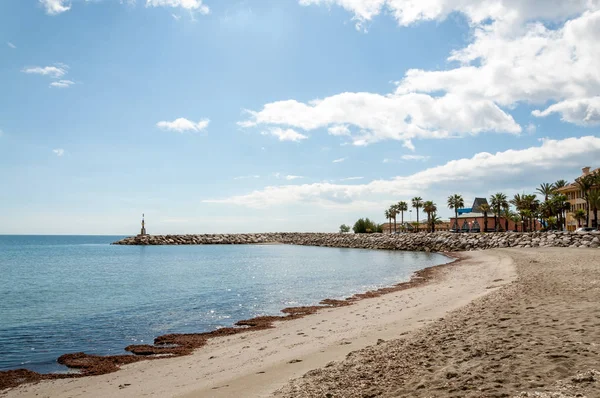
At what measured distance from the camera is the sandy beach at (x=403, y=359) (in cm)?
679

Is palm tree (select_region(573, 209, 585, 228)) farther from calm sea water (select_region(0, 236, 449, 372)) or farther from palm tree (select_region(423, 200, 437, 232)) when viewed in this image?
calm sea water (select_region(0, 236, 449, 372))

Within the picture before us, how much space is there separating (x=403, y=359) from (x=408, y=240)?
8109 cm

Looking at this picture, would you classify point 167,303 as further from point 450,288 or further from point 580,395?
point 580,395

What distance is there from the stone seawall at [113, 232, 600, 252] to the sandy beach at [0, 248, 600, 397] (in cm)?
4454

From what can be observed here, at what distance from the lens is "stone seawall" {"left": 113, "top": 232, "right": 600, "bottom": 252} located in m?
55.5

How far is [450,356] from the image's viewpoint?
327 inches

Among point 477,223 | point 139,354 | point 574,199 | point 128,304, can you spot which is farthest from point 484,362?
point 477,223

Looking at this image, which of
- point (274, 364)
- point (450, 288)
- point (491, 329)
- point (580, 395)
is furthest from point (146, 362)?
point (450, 288)

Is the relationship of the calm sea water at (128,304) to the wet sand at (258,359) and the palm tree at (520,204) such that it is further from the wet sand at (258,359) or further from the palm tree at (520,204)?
the palm tree at (520,204)

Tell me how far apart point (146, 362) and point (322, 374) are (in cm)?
667

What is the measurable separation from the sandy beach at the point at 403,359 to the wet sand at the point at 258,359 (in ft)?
0.12

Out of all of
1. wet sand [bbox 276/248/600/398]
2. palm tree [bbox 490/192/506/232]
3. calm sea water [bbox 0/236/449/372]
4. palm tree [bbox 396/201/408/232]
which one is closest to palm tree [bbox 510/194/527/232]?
palm tree [bbox 490/192/506/232]

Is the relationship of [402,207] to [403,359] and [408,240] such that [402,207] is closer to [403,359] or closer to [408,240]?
[408,240]

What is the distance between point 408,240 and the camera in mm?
87000
